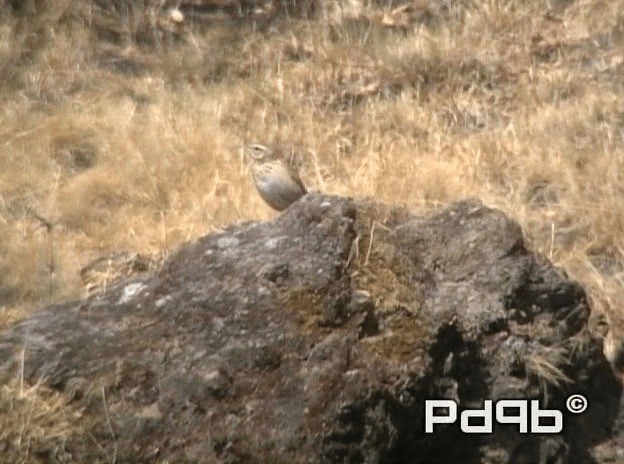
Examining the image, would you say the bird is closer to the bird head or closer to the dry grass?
the bird head

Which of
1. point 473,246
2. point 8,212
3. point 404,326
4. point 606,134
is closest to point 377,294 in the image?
point 404,326

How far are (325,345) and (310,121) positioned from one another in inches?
153

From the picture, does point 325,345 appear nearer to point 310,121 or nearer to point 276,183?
point 276,183

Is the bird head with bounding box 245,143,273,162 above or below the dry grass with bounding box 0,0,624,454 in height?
above

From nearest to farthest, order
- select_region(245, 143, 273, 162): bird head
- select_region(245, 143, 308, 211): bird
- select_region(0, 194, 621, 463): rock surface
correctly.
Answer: select_region(0, 194, 621, 463): rock surface < select_region(245, 143, 308, 211): bird < select_region(245, 143, 273, 162): bird head

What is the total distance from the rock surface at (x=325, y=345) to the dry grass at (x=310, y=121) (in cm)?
105

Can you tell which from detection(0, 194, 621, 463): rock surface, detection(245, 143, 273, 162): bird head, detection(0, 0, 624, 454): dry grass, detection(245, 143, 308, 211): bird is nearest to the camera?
detection(0, 194, 621, 463): rock surface

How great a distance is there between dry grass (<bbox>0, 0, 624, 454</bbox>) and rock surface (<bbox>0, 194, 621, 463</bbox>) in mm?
1047

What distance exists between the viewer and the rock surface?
4930mm

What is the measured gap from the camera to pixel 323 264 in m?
5.25

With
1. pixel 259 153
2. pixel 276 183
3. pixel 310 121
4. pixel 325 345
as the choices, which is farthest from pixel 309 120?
pixel 325 345

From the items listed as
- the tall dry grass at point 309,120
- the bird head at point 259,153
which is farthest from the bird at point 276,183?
the tall dry grass at point 309,120

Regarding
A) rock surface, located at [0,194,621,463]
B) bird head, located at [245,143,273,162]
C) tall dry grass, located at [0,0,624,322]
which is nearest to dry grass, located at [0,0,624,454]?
tall dry grass, located at [0,0,624,322]

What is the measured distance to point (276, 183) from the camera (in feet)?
23.4
